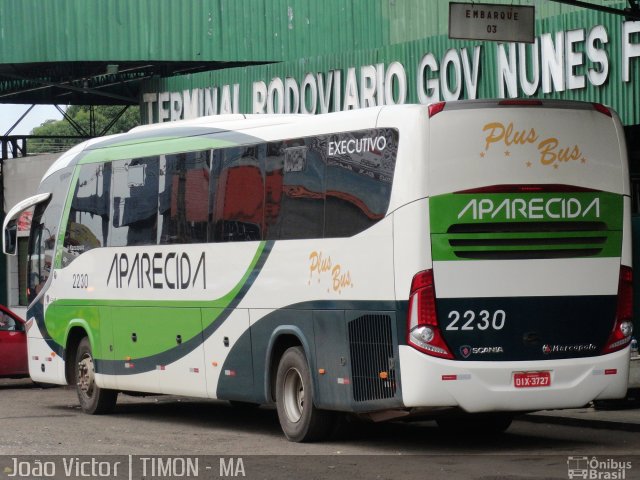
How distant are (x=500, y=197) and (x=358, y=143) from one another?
1539 millimetres

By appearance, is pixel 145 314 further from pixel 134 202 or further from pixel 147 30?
pixel 147 30

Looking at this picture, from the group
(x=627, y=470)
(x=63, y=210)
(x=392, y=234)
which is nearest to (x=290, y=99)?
(x=63, y=210)

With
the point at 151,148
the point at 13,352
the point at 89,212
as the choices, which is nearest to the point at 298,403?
the point at 151,148

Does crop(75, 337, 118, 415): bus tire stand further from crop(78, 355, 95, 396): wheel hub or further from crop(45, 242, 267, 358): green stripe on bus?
crop(45, 242, 267, 358): green stripe on bus

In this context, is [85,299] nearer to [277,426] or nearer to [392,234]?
[277,426]

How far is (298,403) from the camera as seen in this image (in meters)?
15.1

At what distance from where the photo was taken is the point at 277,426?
1741cm

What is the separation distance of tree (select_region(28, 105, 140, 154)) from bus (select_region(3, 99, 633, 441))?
75935 millimetres

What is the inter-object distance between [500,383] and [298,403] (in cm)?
252

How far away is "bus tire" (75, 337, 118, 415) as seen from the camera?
19.1 m

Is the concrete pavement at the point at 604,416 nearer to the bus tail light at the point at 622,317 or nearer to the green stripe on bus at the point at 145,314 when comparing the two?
the bus tail light at the point at 622,317

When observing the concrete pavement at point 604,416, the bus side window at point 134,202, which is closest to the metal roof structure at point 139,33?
the bus side window at point 134,202

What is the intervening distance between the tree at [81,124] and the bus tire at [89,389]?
7197cm

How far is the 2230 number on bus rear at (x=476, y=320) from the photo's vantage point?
527 inches
